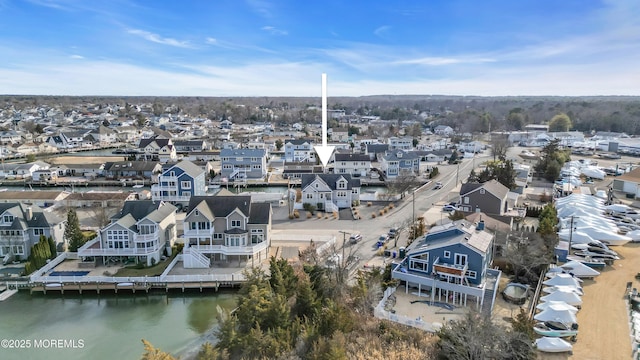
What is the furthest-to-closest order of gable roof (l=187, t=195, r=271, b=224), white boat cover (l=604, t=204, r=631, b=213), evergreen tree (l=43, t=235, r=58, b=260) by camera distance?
white boat cover (l=604, t=204, r=631, b=213) < gable roof (l=187, t=195, r=271, b=224) < evergreen tree (l=43, t=235, r=58, b=260)

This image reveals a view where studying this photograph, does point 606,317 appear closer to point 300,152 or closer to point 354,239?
point 354,239

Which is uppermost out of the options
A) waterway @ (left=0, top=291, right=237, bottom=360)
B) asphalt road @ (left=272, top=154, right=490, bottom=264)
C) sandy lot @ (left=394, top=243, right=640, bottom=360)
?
asphalt road @ (left=272, top=154, right=490, bottom=264)

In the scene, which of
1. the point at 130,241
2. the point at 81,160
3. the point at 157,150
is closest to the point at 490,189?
the point at 130,241

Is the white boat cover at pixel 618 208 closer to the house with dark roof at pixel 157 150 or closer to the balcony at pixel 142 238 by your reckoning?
the balcony at pixel 142 238

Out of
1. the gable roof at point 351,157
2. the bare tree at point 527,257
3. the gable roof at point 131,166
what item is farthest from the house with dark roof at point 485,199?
the gable roof at point 131,166

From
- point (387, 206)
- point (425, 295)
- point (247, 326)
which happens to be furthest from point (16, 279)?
point (387, 206)

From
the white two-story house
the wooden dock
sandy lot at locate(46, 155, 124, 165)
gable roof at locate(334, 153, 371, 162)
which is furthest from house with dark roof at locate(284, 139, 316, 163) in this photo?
the wooden dock

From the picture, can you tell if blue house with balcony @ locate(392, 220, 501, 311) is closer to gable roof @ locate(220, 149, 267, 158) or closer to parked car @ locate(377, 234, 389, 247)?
parked car @ locate(377, 234, 389, 247)

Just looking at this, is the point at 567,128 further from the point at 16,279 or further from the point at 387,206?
the point at 16,279
